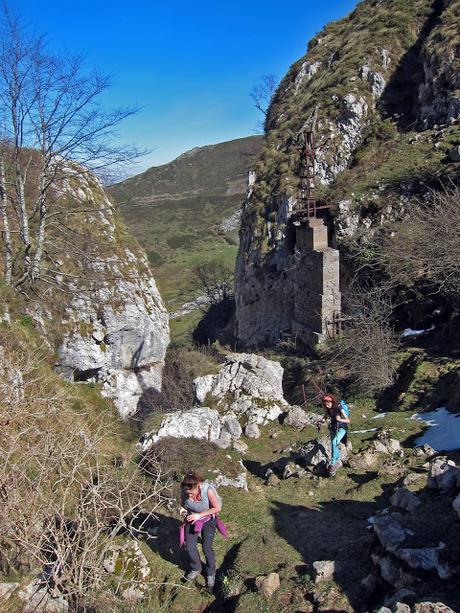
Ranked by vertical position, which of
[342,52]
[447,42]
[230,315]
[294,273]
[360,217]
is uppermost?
[342,52]

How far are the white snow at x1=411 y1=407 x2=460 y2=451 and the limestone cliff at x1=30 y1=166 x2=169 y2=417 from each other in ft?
26.9

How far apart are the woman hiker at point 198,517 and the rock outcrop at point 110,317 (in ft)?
26.0

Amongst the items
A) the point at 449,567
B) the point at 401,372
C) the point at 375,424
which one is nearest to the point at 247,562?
the point at 449,567

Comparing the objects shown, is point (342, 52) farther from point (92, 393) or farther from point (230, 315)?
point (92, 393)

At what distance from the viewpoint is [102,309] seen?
1388cm

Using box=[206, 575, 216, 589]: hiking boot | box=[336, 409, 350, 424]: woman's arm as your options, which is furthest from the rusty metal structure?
box=[206, 575, 216, 589]: hiking boot

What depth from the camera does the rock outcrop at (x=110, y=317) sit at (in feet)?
42.5

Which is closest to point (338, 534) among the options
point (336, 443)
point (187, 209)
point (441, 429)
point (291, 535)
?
point (291, 535)

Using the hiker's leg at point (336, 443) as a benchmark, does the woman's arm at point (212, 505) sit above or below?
above

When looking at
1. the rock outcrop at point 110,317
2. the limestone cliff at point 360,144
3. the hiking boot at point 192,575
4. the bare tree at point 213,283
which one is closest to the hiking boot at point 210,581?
the hiking boot at point 192,575

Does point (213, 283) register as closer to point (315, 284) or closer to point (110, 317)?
point (315, 284)

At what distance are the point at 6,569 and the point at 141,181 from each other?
94486 mm

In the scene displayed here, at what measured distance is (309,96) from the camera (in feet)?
91.8

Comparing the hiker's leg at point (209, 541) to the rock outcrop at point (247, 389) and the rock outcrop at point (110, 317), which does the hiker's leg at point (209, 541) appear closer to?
the rock outcrop at point (247, 389)
